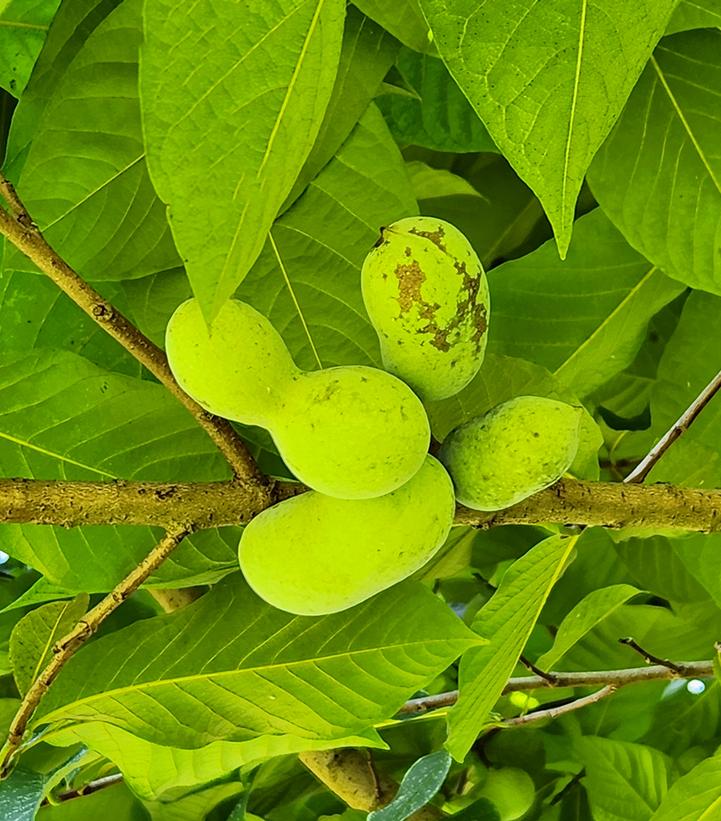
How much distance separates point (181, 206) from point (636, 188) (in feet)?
1.61

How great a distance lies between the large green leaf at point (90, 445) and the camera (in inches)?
24.7

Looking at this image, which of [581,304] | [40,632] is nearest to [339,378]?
[40,632]

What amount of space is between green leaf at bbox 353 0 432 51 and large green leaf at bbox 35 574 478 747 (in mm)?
343

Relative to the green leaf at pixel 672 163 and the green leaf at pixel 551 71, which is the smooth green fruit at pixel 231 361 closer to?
the green leaf at pixel 551 71

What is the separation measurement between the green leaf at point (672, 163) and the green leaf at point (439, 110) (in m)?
0.12

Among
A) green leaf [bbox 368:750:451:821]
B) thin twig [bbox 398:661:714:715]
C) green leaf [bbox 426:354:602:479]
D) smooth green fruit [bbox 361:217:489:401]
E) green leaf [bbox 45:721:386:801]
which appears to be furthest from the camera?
thin twig [bbox 398:661:714:715]

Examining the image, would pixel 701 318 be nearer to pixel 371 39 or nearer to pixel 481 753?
pixel 371 39

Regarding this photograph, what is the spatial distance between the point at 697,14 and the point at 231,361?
1.39 feet

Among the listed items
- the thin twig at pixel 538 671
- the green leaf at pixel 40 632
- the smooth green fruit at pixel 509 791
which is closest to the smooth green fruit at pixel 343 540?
the green leaf at pixel 40 632

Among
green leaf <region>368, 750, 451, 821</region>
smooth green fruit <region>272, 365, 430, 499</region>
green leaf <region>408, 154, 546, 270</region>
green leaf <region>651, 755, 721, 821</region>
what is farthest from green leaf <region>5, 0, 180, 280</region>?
green leaf <region>651, 755, 721, 821</region>

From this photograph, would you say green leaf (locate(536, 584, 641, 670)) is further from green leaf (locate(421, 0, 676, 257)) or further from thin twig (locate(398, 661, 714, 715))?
green leaf (locate(421, 0, 676, 257))

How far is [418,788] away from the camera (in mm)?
860

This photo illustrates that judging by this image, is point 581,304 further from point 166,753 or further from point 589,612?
point 166,753

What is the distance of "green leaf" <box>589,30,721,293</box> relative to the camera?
72 cm
